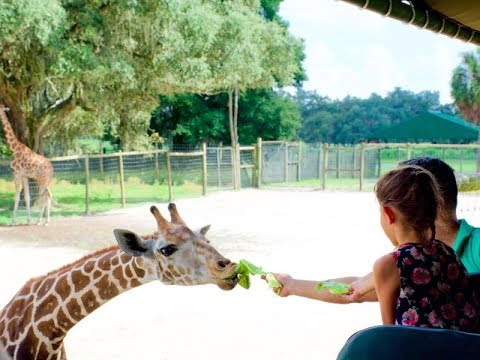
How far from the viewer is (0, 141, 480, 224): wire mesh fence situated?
8.57 metres

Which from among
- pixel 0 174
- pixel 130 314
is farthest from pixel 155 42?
pixel 130 314

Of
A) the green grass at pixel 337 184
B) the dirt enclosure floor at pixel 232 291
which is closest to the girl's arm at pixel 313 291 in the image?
the dirt enclosure floor at pixel 232 291

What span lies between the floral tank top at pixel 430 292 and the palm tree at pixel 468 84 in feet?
53.1

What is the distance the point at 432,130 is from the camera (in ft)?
58.6

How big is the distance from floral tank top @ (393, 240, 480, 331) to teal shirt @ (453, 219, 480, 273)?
0.27m

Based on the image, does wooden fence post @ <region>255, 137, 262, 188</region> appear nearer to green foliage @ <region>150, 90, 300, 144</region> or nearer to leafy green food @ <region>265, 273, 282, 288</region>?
green foliage @ <region>150, 90, 300, 144</region>

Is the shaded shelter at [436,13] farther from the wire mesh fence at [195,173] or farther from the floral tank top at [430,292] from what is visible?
the wire mesh fence at [195,173]

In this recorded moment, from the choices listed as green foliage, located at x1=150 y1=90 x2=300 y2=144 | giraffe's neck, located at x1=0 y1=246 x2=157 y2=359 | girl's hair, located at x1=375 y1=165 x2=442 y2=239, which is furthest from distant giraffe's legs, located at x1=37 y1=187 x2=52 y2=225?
green foliage, located at x1=150 y1=90 x2=300 y2=144

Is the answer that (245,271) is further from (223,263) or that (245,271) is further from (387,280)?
(387,280)

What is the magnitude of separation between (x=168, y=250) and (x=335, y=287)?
0.46 metres

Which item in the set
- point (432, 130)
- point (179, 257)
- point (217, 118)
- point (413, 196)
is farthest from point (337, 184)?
point (413, 196)

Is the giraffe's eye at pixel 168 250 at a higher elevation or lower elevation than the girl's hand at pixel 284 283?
higher

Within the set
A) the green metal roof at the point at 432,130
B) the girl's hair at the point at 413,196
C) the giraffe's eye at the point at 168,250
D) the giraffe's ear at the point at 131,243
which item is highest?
the girl's hair at the point at 413,196

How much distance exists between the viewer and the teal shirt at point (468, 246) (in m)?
1.18
